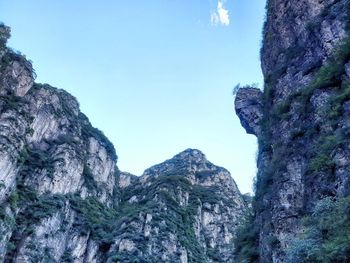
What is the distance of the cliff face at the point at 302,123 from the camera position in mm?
14938

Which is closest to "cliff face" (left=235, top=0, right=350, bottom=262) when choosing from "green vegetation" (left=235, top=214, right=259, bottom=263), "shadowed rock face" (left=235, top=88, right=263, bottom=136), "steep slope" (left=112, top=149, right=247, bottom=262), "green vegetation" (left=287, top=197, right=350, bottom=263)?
"green vegetation" (left=287, top=197, right=350, bottom=263)

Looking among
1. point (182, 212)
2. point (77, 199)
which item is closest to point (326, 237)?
point (77, 199)

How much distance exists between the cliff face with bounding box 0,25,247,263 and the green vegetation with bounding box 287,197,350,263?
1225 inches

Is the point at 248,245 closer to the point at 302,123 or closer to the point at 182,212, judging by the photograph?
the point at 302,123

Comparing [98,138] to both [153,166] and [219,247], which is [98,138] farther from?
[219,247]

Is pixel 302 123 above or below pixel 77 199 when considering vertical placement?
below

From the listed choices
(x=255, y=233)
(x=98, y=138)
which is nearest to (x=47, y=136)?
(x=98, y=138)

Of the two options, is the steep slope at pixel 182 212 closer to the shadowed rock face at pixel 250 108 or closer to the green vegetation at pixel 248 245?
the shadowed rock face at pixel 250 108

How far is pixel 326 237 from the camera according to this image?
38.5ft

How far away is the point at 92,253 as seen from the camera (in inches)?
2507

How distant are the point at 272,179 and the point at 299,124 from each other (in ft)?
11.6

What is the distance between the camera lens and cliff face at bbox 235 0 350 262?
14938 mm

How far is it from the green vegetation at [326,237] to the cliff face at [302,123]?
0.83ft

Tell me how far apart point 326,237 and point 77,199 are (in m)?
61.9
